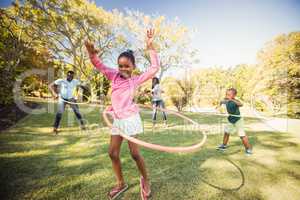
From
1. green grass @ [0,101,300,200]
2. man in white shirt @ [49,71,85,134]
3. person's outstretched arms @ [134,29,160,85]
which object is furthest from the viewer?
man in white shirt @ [49,71,85,134]

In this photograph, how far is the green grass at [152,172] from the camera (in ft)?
8.74

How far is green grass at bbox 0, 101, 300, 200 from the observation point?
8.74 ft

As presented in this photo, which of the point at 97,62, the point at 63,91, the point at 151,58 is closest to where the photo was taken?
the point at 151,58

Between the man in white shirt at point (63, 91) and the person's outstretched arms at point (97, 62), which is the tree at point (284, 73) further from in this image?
the person's outstretched arms at point (97, 62)

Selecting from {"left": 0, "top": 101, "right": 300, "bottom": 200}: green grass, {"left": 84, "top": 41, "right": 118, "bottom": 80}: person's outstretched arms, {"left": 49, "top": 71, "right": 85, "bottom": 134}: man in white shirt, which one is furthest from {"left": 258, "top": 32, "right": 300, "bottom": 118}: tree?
{"left": 84, "top": 41, "right": 118, "bottom": 80}: person's outstretched arms

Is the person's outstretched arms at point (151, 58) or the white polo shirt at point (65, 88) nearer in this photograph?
the person's outstretched arms at point (151, 58)

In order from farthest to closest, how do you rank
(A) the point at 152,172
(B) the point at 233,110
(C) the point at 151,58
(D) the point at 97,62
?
1. (B) the point at 233,110
2. (A) the point at 152,172
3. (D) the point at 97,62
4. (C) the point at 151,58

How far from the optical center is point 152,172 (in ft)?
10.9

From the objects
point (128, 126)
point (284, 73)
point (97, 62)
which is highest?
point (284, 73)

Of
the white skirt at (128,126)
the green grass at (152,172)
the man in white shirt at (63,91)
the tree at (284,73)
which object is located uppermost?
the tree at (284,73)

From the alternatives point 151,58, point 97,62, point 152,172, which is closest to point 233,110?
point 152,172

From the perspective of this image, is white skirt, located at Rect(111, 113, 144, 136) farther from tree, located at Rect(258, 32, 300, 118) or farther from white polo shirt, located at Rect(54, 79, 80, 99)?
tree, located at Rect(258, 32, 300, 118)

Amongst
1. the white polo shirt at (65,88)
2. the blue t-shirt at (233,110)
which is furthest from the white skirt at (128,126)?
the white polo shirt at (65,88)

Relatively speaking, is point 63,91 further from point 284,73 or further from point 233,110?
point 284,73
